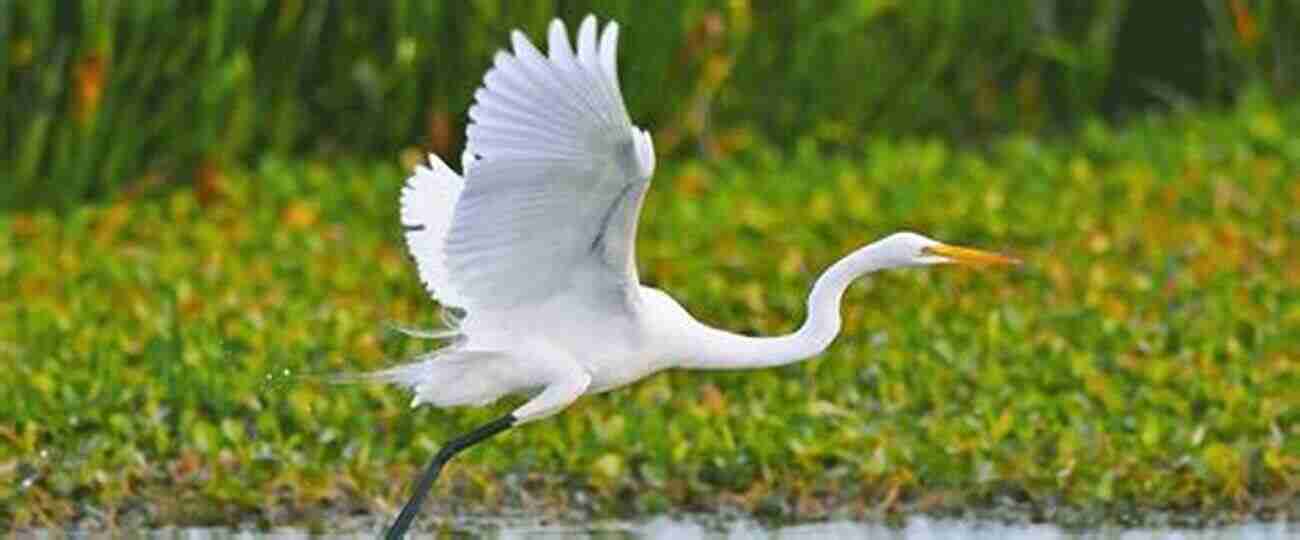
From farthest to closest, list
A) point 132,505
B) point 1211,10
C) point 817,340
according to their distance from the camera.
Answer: point 1211,10
point 132,505
point 817,340

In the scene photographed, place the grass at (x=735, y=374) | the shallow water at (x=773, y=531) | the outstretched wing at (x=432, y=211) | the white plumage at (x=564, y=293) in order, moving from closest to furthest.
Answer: the white plumage at (x=564, y=293) → the outstretched wing at (x=432, y=211) → the shallow water at (x=773, y=531) → the grass at (x=735, y=374)

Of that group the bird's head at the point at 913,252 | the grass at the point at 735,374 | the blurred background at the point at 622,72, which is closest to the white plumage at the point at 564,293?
the bird's head at the point at 913,252

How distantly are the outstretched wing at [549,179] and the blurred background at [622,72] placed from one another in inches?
177

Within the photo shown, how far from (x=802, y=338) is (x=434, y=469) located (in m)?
0.75

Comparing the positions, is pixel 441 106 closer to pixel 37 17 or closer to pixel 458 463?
pixel 37 17

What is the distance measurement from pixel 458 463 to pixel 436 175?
32.6 inches

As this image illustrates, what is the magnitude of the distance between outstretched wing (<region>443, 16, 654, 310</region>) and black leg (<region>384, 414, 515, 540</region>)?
9.4 inches

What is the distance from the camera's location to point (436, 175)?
8.09m

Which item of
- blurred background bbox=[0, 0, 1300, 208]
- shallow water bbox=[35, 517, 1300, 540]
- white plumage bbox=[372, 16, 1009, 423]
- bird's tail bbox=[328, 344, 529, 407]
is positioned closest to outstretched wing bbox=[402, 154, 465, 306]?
white plumage bbox=[372, 16, 1009, 423]

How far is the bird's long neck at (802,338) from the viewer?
7.63 m

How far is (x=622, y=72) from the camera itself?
503 inches

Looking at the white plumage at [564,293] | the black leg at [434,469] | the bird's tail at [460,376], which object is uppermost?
the white plumage at [564,293]

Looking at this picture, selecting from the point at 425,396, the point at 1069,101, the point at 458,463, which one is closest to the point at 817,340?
the point at 425,396

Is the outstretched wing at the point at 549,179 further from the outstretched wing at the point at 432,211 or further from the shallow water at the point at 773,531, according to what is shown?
the shallow water at the point at 773,531
